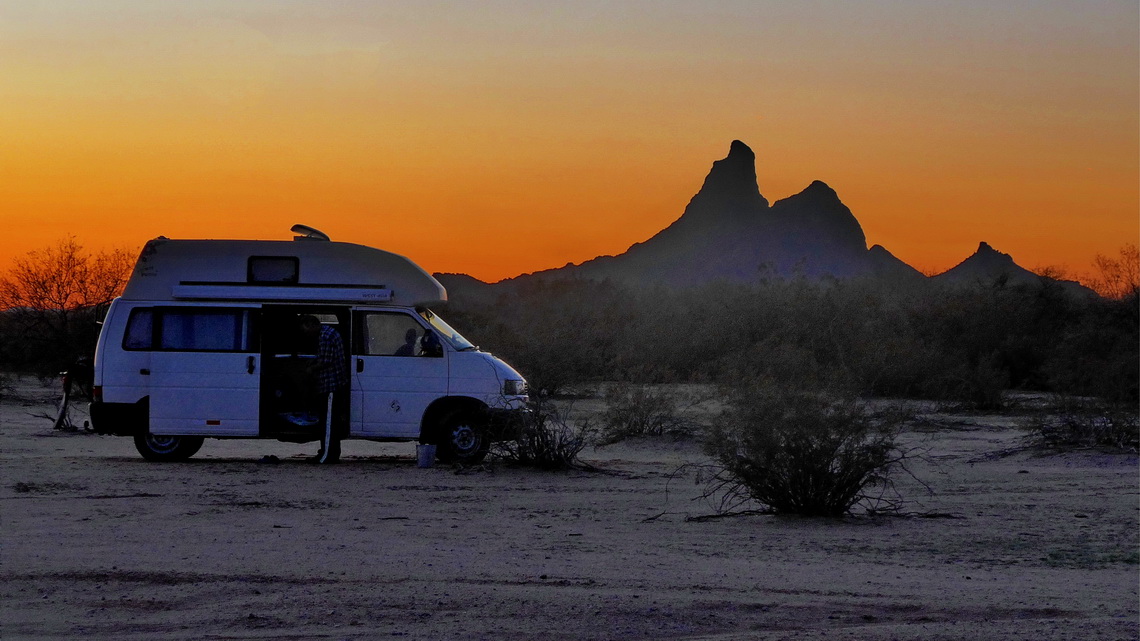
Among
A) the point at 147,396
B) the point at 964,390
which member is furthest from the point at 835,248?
the point at 147,396

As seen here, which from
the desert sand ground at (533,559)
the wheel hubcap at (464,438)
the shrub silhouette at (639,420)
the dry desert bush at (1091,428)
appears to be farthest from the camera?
the shrub silhouette at (639,420)

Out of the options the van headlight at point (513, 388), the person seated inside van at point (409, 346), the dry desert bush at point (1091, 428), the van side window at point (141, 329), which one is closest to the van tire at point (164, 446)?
the van side window at point (141, 329)

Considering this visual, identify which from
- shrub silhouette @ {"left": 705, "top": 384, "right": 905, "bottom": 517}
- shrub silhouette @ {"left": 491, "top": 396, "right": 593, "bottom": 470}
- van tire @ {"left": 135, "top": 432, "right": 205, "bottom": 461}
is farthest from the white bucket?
shrub silhouette @ {"left": 705, "top": 384, "right": 905, "bottom": 517}

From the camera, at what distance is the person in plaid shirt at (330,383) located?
587 inches

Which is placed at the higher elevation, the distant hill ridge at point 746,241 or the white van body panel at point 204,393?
the distant hill ridge at point 746,241

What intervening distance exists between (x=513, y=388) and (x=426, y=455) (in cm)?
136

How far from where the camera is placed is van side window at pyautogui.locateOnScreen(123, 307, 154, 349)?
50.4 feet

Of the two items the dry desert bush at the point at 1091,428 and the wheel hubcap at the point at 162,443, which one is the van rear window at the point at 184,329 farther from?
the dry desert bush at the point at 1091,428

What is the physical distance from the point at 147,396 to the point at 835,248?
105 meters

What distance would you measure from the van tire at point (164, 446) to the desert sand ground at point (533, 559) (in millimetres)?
801

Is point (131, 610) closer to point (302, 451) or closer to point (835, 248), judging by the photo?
point (302, 451)

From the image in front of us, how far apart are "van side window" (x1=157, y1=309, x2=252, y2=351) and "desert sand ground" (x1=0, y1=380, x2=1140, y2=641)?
1.54m

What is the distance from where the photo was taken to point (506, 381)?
15461 mm

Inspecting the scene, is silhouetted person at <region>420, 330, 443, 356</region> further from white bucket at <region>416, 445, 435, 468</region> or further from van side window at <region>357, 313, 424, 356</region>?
white bucket at <region>416, 445, 435, 468</region>
